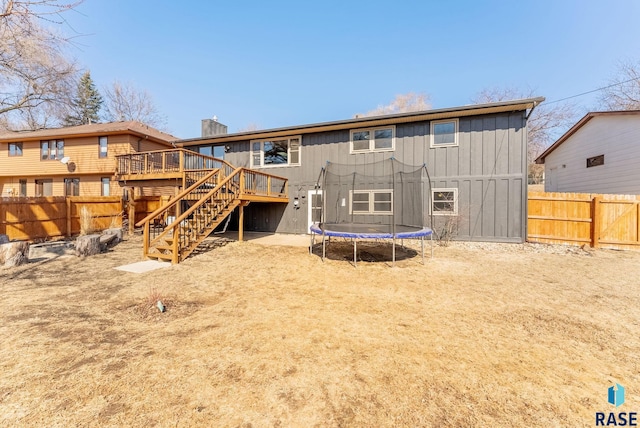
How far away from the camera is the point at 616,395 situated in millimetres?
1954

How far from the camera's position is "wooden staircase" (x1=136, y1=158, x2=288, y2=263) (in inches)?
247

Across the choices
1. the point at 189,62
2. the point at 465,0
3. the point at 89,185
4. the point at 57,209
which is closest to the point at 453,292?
the point at 465,0

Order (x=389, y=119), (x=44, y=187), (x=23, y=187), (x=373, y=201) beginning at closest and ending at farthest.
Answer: (x=389, y=119), (x=373, y=201), (x=44, y=187), (x=23, y=187)

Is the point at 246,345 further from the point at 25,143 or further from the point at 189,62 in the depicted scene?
the point at 25,143

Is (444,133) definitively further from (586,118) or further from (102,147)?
(102,147)

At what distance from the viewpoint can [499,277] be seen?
5113mm

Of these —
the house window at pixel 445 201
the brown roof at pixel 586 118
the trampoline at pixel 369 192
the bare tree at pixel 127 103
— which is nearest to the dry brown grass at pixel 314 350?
the house window at pixel 445 201

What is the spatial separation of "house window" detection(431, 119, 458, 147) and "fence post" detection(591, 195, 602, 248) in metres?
4.45

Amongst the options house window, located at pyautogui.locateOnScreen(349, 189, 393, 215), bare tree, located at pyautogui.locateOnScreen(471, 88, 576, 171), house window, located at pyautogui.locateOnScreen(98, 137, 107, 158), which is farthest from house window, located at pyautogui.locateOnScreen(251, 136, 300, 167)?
bare tree, located at pyautogui.locateOnScreen(471, 88, 576, 171)

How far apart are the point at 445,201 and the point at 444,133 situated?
8.09 ft

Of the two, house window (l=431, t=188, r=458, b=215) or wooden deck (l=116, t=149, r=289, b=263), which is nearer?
wooden deck (l=116, t=149, r=289, b=263)

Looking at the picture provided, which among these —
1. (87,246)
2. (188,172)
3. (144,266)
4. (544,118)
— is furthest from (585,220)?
(544,118)

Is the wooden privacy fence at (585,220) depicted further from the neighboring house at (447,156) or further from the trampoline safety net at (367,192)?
the trampoline safety net at (367,192)

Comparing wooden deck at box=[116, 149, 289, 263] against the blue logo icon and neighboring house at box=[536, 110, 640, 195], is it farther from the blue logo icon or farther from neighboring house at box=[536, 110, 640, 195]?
neighboring house at box=[536, 110, 640, 195]
